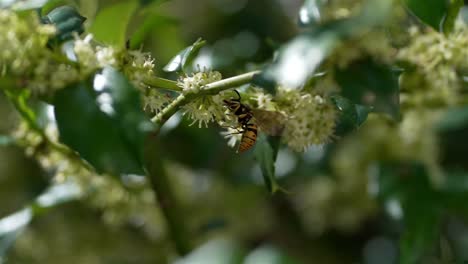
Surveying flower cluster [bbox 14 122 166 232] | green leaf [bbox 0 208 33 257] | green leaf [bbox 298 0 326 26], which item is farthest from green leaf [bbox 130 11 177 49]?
green leaf [bbox 0 208 33 257]

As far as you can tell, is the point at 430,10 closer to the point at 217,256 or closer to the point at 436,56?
the point at 436,56

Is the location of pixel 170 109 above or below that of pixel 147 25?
above

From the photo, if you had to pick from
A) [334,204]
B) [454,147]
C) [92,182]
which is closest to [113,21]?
[92,182]

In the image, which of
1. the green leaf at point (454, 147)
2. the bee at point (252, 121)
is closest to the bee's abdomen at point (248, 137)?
the bee at point (252, 121)

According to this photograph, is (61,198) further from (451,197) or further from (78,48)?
(451,197)

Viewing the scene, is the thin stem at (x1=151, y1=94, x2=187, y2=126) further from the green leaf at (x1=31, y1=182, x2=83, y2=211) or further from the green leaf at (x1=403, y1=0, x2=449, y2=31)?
the green leaf at (x1=31, y1=182, x2=83, y2=211)

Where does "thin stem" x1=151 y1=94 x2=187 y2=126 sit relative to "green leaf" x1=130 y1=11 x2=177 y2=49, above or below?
above

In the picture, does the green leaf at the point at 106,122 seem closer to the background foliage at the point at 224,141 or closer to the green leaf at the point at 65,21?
the background foliage at the point at 224,141
